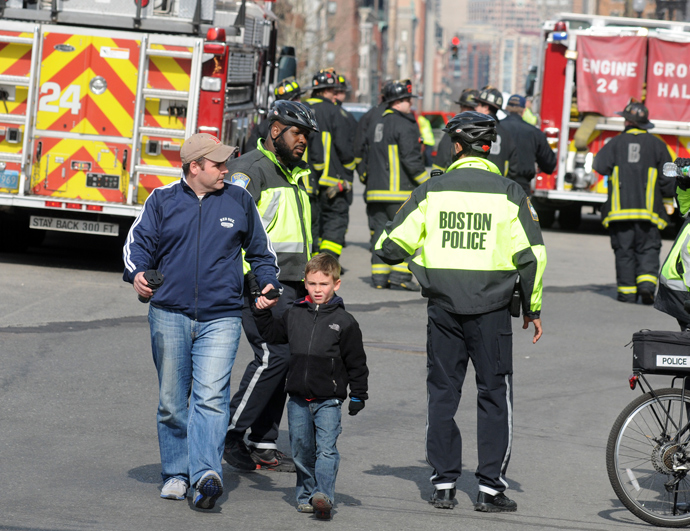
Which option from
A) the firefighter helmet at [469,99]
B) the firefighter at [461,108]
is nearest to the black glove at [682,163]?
the firefighter at [461,108]

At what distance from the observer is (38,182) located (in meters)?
11.8

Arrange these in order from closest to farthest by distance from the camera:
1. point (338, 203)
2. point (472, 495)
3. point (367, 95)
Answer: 1. point (472, 495)
2. point (338, 203)
3. point (367, 95)

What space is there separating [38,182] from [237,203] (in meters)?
7.06

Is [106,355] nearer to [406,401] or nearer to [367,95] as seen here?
[406,401]

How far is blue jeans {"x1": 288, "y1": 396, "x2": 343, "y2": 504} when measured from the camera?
512 centimetres

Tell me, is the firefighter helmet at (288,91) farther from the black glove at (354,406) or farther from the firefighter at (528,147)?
the black glove at (354,406)

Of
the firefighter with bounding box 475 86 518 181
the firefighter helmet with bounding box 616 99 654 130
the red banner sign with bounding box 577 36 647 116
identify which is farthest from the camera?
the red banner sign with bounding box 577 36 647 116

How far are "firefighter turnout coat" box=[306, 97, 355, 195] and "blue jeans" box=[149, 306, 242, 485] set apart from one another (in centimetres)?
718

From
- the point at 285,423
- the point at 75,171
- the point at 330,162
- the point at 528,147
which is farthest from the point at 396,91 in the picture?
the point at 285,423

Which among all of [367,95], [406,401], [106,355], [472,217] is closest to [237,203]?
[472,217]

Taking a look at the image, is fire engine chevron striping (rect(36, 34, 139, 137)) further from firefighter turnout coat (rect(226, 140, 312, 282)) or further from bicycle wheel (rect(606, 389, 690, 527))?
bicycle wheel (rect(606, 389, 690, 527))

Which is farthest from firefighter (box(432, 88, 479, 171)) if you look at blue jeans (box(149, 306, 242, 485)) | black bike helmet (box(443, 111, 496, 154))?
blue jeans (box(149, 306, 242, 485))

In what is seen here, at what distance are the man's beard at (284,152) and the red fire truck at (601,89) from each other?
12720mm

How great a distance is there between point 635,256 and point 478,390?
7.41 meters
